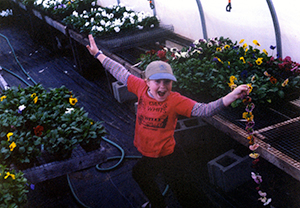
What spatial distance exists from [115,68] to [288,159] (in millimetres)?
1898

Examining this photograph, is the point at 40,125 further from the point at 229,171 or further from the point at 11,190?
the point at 229,171

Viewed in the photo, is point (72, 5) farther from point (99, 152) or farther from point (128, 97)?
point (99, 152)

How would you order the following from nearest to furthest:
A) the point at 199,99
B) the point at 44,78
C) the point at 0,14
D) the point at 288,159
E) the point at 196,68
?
the point at 288,159, the point at 199,99, the point at 196,68, the point at 44,78, the point at 0,14

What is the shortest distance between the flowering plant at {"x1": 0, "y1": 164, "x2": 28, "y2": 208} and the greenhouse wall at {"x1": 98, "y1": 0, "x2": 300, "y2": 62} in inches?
149

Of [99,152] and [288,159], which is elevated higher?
[288,159]

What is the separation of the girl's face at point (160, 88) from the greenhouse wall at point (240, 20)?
7.67 ft

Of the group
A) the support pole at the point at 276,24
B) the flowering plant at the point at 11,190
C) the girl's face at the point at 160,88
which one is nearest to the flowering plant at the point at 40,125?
the flowering plant at the point at 11,190

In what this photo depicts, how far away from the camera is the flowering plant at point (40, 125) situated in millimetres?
3217

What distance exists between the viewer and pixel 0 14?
1372 centimetres

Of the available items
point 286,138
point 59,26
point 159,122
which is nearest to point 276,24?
point 286,138

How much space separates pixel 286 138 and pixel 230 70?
54.2 inches

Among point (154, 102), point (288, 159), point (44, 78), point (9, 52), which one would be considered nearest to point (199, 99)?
point (154, 102)

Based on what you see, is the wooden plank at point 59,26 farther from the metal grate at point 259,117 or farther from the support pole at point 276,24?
the metal grate at point 259,117

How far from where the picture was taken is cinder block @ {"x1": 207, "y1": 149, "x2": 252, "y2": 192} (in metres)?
3.49
